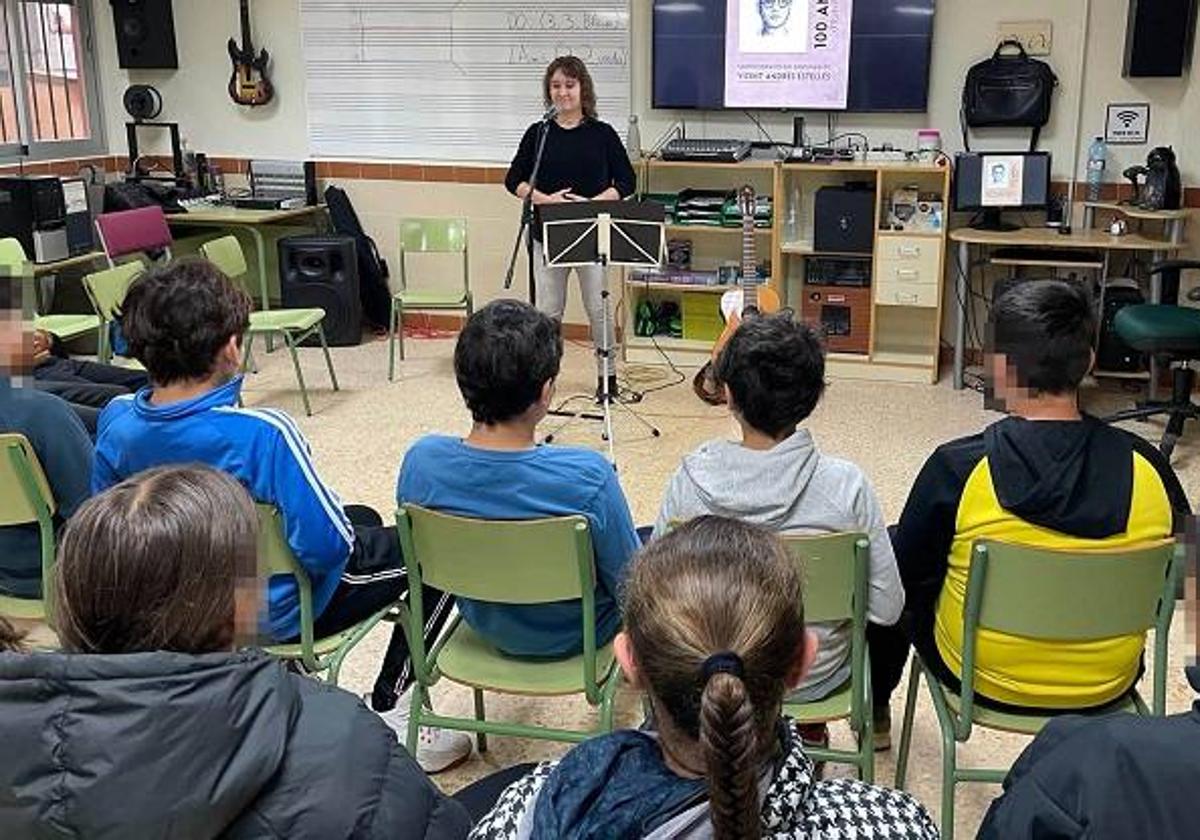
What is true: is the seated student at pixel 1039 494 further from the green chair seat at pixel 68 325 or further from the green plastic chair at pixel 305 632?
the green chair seat at pixel 68 325

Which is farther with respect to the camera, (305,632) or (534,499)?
(305,632)

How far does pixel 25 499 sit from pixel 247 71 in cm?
497

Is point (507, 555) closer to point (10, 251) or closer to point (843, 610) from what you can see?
point (843, 610)

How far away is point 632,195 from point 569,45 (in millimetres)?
1264

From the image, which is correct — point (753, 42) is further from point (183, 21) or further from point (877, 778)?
point (877, 778)

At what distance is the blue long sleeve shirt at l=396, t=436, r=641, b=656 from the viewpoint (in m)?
2.17

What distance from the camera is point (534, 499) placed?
2174 millimetres

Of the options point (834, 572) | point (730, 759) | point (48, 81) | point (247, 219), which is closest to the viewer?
point (730, 759)

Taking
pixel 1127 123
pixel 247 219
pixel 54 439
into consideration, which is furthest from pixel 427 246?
pixel 54 439

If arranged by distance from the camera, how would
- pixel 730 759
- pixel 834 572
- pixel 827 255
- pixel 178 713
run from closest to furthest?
pixel 730 759 < pixel 178 713 < pixel 834 572 < pixel 827 255

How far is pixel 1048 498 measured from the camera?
78.7 inches

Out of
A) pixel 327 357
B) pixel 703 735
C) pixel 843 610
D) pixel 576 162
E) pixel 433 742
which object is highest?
pixel 576 162

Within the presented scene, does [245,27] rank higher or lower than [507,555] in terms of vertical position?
higher

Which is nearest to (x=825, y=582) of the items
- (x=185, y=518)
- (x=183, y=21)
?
(x=185, y=518)
